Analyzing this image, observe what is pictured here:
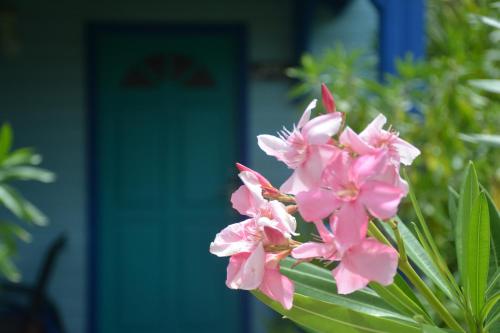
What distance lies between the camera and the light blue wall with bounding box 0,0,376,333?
517 cm

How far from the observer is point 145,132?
5.27m

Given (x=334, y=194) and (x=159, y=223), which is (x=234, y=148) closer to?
(x=159, y=223)

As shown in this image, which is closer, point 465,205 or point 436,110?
point 465,205

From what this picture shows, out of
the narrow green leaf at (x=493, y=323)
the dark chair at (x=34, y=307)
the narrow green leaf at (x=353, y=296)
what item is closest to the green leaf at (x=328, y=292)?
the narrow green leaf at (x=353, y=296)

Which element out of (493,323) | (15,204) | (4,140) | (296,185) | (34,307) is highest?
(296,185)

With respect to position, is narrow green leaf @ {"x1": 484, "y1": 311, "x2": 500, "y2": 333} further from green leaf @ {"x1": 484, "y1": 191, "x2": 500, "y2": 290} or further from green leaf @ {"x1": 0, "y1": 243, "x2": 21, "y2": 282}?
green leaf @ {"x1": 0, "y1": 243, "x2": 21, "y2": 282}

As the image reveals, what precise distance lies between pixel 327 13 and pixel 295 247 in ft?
14.9

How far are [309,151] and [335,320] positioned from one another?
0.58 ft

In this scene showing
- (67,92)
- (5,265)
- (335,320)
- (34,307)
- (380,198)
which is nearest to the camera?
(380,198)

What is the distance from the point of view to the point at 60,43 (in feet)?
17.0

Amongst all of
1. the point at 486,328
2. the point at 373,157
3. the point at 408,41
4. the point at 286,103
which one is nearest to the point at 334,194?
the point at 373,157

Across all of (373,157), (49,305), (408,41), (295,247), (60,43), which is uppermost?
(373,157)

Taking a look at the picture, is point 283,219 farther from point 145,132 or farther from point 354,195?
point 145,132

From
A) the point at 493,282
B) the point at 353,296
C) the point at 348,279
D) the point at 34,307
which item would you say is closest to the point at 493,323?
the point at 493,282
